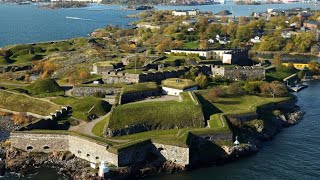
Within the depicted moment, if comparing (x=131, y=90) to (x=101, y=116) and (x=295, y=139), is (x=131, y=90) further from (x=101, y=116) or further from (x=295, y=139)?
(x=295, y=139)

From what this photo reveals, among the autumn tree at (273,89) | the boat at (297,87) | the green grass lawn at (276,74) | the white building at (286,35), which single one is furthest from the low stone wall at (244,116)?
the white building at (286,35)

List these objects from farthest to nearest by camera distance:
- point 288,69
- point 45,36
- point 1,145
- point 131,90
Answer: point 45,36, point 288,69, point 131,90, point 1,145

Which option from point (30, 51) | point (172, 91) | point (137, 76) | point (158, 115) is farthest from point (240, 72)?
point (30, 51)

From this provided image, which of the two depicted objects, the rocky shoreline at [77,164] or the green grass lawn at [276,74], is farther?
the green grass lawn at [276,74]

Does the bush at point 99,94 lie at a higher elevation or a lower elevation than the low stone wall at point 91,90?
lower

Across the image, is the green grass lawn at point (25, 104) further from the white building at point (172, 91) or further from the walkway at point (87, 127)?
the white building at point (172, 91)

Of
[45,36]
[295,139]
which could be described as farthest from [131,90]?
[45,36]

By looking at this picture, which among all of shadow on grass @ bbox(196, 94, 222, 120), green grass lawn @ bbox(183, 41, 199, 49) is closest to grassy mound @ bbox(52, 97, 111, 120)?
shadow on grass @ bbox(196, 94, 222, 120)
